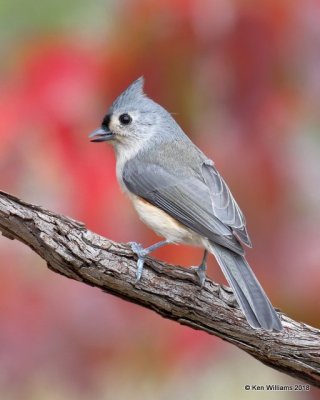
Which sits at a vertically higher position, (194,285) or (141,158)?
(141,158)

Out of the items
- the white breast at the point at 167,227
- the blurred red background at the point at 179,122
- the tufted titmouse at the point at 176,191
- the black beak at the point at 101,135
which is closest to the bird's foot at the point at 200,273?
the tufted titmouse at the point at 176,191

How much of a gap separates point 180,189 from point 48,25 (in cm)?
129

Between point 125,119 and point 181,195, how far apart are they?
0.59 metres

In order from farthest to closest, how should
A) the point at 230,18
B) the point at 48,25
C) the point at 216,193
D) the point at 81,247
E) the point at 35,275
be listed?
the point at 48,25 → the point at 35,275 → the point at 230,18 → the point at 216,193 → the point at 81,247

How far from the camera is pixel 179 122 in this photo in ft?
12.4

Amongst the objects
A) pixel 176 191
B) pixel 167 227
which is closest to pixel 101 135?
pixel 176 191

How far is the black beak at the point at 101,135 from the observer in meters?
3.61

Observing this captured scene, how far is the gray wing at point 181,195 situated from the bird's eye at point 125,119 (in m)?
0.22

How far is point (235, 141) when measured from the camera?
3.51 meters

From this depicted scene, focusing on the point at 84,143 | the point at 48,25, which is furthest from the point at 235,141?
the point at 48,25

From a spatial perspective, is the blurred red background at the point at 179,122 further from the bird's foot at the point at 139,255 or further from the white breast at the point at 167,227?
the bird's foot at the point at 139,255

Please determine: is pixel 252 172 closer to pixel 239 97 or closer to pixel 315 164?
pixel 239 97

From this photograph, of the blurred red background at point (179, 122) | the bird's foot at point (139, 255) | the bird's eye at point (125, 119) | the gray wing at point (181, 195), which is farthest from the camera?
the bird's eye at point (125, 119)

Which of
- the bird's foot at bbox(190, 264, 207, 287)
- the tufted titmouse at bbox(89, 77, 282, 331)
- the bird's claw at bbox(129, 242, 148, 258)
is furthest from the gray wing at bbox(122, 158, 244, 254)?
the bird's claw at bbox(129, 242, 148, 258)
